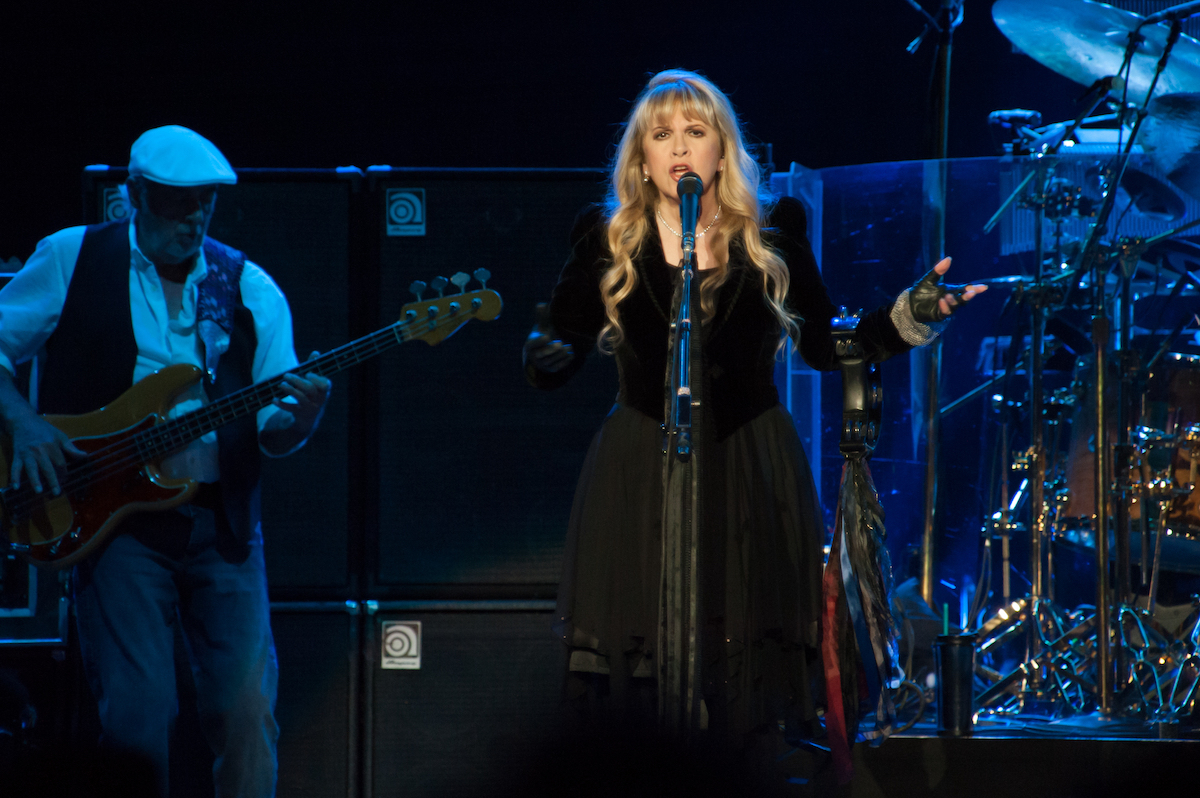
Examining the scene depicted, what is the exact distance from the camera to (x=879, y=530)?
8.46ft

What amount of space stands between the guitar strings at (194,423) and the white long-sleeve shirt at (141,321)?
1.7 inches

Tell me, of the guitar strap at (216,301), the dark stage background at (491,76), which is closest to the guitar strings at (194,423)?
the guitar strap at (216,301)

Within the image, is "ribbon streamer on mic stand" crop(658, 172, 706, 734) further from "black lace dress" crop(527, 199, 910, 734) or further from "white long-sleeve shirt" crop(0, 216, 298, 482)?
"white long-sleeve shirt" crop(0, 216, 298, 482)

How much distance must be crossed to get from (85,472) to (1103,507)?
2.90 m

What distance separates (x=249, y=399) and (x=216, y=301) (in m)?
0.29

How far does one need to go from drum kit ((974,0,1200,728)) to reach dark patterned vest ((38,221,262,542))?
2.23 metres

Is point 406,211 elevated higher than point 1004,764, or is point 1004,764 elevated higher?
point 406,211

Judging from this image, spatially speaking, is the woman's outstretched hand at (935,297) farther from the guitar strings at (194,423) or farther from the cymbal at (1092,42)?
the cymbal at (1092,42)

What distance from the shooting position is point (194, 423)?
3.18m

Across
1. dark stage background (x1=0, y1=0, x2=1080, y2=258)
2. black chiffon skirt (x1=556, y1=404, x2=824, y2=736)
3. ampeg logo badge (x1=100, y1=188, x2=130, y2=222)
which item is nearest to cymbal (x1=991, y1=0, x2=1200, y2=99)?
dark stage background (x1=0, y1=0, x2=1080, y2=258)

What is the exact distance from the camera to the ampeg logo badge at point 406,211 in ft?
12.0

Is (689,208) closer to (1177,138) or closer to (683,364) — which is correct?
(683,364)

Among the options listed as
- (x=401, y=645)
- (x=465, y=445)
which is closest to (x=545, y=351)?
(x=465, y=445)

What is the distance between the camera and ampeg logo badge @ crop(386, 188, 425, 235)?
3.66 m
